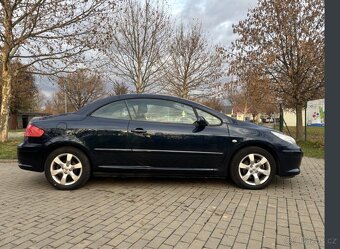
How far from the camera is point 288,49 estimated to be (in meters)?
13.0

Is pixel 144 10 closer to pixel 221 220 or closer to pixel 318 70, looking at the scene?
pixel 318 70

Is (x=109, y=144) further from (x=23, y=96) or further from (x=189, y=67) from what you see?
(x=23, y=96)

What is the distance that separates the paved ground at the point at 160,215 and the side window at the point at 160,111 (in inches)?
45.1

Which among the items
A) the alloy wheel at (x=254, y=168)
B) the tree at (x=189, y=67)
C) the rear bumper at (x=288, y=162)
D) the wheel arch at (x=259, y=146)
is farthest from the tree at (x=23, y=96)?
the rear bumper at (x=288, y=162)

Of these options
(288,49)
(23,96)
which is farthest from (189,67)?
(23,96)

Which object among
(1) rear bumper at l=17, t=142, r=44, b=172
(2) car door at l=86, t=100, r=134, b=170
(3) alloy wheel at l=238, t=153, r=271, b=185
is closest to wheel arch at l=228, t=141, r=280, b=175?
(3) alloy wheel at l=238, t=153, r=271, b=185

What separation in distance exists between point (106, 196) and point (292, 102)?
11508 millimetres

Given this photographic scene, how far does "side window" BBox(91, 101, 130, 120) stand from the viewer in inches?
197

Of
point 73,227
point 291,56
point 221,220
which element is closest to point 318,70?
point 291,56

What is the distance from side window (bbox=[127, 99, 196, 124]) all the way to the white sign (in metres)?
7.93

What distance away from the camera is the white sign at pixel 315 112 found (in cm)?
1116

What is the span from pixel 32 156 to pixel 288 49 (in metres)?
11.7

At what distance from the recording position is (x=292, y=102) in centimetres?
1373

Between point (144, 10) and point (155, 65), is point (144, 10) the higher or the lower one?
the higher one
